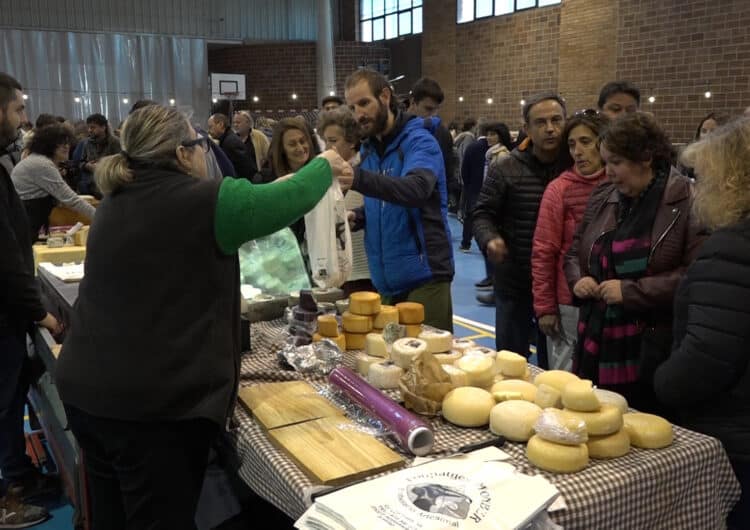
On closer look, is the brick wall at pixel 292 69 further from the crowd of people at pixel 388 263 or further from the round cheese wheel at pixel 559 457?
the round cheese wheel at pixel 559 457

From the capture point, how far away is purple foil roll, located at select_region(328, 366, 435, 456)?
164cm

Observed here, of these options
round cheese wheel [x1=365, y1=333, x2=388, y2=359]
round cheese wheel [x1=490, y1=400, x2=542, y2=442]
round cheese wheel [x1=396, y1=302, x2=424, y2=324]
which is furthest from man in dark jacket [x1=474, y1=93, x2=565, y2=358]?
round cheese wheel [x1=490, y1=400, x2=542, y2=442]

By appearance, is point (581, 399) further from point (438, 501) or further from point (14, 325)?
point (14, 325)

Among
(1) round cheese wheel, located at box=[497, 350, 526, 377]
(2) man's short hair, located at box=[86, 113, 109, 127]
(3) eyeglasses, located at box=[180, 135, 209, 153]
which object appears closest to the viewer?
(3) eyeglasses, located at box=[180, 135, 209, 153]

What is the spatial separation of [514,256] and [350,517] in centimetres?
227

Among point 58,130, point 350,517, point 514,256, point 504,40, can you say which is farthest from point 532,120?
point 504,40

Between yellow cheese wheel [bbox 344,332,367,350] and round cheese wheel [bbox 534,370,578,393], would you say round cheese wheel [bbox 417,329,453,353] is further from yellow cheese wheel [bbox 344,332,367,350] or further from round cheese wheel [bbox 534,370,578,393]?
round cheese wheel [bbox 534,370,578,393]

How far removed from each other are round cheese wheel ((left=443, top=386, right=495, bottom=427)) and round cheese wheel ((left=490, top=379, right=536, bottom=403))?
6 cm

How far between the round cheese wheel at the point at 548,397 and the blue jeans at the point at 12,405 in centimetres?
232

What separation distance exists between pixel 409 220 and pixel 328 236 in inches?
29.6

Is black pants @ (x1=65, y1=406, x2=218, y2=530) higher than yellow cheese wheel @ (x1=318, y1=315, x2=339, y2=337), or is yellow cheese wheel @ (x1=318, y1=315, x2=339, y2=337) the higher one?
yellow cheese wheel @ (x1=318, y1=315, x2=339, y2=337)

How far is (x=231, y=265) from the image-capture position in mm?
1731

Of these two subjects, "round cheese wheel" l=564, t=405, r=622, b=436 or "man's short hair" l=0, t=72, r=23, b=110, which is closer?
"round cheese wheel" l=564, t=405, r=622, b=436

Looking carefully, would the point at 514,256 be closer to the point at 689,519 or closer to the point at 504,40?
the point at 689,519
